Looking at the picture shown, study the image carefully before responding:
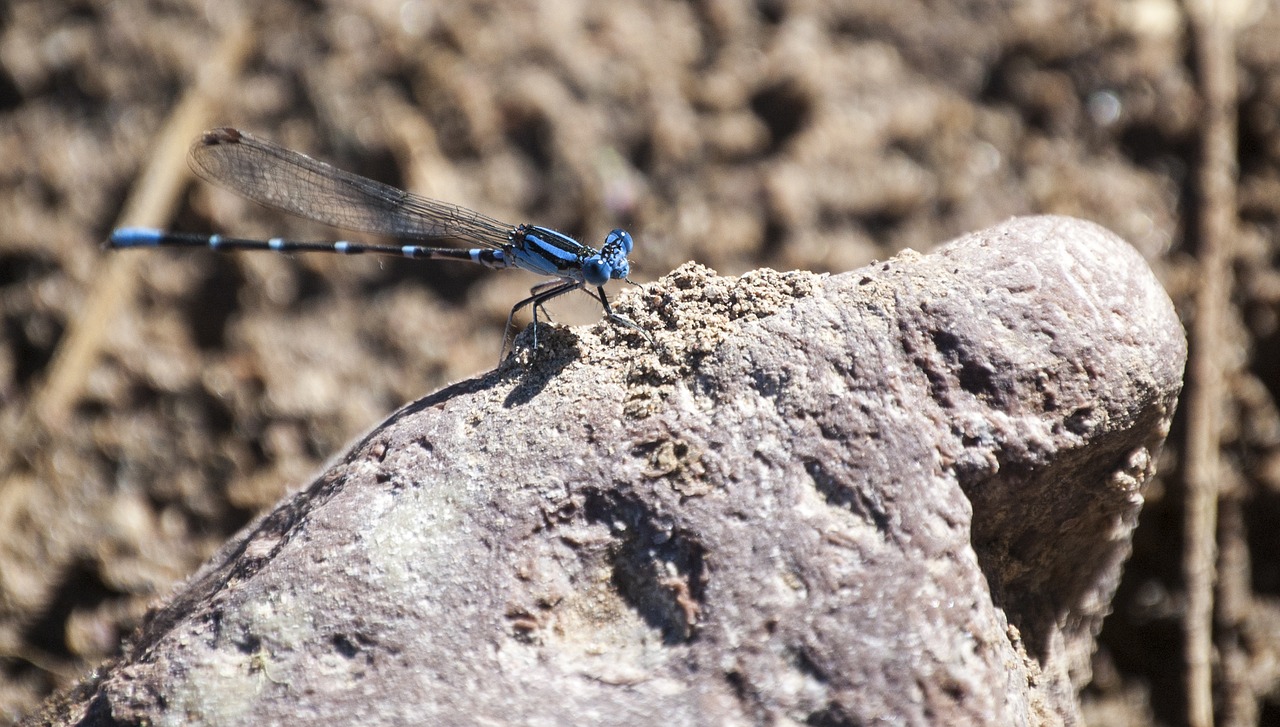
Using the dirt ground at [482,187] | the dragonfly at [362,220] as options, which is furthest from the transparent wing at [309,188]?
the dirt ground at [482,187]

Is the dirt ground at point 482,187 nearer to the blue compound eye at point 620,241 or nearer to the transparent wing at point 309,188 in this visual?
the transparent wing at point 309,188

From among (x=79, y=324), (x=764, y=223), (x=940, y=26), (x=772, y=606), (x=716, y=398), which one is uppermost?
(x=940, y=26)

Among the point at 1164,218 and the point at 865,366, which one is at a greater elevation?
the point at 1164,218

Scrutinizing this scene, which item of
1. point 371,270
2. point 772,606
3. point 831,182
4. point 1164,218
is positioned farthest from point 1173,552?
point 371,270

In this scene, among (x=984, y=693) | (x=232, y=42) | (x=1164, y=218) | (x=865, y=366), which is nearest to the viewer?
(x=984, y=693)

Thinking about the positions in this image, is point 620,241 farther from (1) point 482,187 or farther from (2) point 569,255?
(1) point 482,187

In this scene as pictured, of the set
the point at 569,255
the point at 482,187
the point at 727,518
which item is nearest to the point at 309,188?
the point at 482,187

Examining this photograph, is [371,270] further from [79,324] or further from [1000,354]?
[1000,354]
